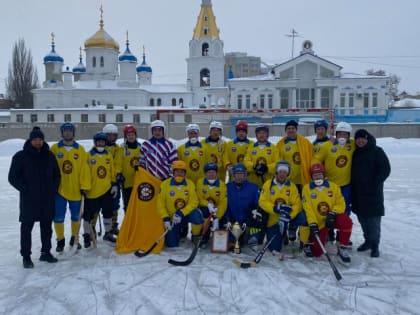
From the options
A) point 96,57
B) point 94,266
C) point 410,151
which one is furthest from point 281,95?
point 94,266

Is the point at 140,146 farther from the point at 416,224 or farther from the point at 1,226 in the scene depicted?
the point at 416,224

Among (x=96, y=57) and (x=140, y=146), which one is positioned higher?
(x=96, y=57)

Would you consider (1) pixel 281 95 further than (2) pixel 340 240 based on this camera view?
Yes

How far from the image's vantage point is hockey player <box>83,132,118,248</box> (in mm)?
5473

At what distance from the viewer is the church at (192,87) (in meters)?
34.2

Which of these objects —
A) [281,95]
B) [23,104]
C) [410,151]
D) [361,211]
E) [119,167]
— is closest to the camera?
[361,211]

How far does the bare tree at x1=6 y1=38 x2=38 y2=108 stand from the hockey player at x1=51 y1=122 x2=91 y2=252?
168 ft

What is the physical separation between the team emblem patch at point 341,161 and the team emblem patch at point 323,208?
2.19ft

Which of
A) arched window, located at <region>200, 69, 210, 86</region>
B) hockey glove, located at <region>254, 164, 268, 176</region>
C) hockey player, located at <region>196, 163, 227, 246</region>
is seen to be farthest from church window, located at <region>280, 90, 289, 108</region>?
hockey player, located at <region>196, 163, 227, 246</region>

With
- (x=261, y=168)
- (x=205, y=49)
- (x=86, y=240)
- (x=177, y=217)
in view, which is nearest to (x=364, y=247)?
(x=261, y=168)

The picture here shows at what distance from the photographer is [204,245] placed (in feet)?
18.0

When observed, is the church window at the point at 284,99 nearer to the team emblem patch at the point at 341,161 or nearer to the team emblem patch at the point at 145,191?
the team emblem patch at the point at 341,161

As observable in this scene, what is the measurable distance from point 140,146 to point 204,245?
1.67 m

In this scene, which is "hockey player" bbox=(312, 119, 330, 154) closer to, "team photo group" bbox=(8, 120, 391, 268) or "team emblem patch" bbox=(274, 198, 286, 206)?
"team photo group" bbox=(8, 120, 391, 268)
